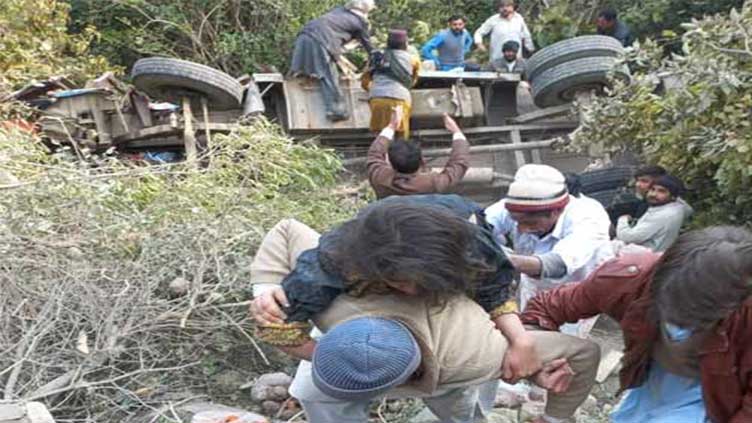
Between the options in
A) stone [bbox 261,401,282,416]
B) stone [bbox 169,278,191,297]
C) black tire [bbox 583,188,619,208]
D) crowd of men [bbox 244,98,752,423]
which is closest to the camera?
crowd of men [bbox 244,98,752,423]

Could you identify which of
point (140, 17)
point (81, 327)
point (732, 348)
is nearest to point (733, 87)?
point (732, 348)

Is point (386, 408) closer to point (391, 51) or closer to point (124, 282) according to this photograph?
point (124, 282)

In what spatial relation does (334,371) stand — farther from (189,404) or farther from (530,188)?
(189,404)

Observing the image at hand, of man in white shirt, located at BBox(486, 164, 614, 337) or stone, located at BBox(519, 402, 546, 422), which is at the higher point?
man in white shirt, located at BBox(486, 164, 614, 337)

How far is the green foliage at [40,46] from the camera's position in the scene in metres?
9.29

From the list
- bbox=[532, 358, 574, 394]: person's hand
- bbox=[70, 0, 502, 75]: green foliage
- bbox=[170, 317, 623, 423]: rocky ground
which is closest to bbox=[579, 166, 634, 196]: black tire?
bbox=[170, 317, 623, 423]: rocky ground

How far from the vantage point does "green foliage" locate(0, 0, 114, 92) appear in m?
9.29

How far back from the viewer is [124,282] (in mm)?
4039

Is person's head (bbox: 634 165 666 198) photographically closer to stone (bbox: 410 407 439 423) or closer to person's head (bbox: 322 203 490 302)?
stone (bbox: 410 407 439 423)

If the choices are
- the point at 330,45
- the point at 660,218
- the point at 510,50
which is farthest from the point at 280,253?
the point at 510,50

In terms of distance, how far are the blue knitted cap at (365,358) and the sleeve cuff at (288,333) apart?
0.92 feet

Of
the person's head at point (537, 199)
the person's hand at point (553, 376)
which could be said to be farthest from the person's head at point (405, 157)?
the person's hand at point (553, 376)

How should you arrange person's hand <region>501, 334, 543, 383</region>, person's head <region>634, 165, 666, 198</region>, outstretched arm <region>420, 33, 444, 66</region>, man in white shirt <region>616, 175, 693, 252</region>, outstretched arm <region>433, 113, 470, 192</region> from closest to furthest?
person's hand <region>501, 334, 543, 383</region>
man in white shirt <region>616, 175, 693, 252</region>
person's head <region>634, 165, 666, 198</region>
outstretched arm <region>433, 113, 470, 192</region>
outstretched arm <region>420, 33, 444, 66</region>

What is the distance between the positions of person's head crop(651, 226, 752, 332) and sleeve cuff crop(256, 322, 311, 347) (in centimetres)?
103
